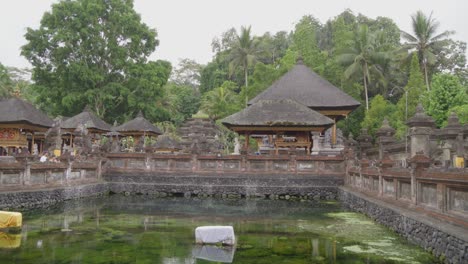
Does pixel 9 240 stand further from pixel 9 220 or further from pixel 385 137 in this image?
pixel 385 137

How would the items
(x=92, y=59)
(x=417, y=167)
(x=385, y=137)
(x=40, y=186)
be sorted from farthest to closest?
1. (x=92, y=59)
2. (x=385, y=137)
3. (x=40, y=186)
4. (x=417, y=167)

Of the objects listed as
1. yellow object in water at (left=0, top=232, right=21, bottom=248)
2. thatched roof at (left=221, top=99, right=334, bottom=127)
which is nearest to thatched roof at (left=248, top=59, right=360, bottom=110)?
thatched roof at (left=221, top=99, right=334, bottom=127)

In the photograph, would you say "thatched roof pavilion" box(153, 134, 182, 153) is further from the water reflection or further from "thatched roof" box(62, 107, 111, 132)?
the water reflection

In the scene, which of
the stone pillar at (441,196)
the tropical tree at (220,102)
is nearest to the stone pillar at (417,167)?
the stone pillar at (441,196)

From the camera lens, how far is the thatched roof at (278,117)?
24469 millimetres

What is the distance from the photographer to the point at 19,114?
25.5m

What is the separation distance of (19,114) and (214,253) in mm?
19726

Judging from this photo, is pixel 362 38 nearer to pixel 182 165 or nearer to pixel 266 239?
pixel 182 165

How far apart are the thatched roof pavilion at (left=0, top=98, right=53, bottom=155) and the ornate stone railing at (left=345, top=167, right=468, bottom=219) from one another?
19103mm

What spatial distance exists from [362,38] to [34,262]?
44.1m

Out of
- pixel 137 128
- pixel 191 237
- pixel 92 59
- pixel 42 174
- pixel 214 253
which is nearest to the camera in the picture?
pixel 214 253

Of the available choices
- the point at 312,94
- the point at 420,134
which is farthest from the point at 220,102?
the point at 420,134

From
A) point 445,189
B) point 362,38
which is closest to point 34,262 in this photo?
point 445,189

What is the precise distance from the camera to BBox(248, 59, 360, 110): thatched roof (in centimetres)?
2973
